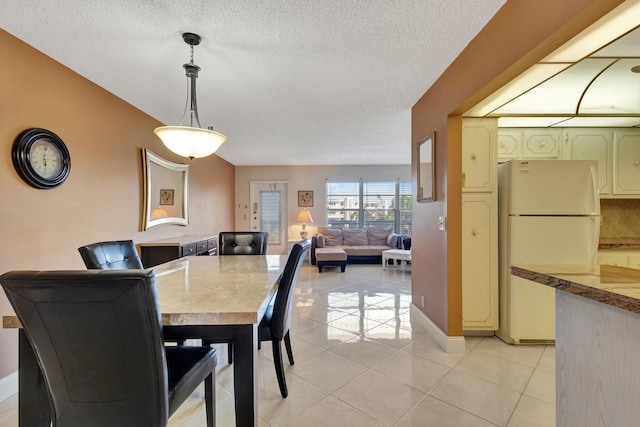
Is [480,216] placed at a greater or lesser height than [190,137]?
lesser

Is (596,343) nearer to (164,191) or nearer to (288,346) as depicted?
(288,346)

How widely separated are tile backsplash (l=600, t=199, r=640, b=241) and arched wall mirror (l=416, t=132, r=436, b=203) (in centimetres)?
209

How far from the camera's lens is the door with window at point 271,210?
7184 millimetres

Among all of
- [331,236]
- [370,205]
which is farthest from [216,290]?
[370,205]

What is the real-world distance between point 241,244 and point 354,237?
398cm

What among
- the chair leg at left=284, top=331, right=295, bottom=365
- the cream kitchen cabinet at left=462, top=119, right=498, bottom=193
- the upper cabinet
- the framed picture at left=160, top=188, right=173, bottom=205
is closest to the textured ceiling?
the cream kitchen cabinet at left=462, top=119, right=498, bottom=193

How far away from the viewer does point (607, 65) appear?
1957 mm

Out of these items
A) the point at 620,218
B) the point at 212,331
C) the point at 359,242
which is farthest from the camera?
the point at 359,242

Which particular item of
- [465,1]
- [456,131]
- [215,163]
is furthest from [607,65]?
[215,163]

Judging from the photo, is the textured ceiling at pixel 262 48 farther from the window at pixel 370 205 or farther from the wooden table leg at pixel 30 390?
the window at pixel 370 205

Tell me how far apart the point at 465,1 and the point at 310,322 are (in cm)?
294

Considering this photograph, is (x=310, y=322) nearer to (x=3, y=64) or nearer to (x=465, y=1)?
(x=465, y=1)

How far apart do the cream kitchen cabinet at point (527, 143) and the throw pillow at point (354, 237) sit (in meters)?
3.95

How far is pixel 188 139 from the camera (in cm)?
185
